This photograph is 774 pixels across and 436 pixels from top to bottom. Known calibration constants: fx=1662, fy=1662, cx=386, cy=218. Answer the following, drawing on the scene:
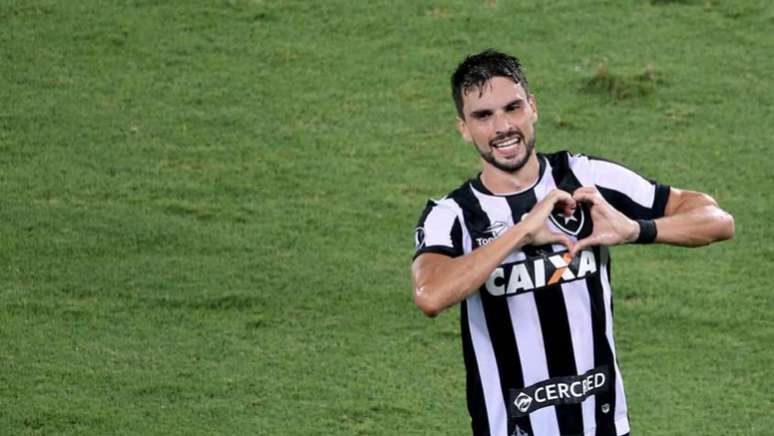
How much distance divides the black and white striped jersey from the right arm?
0.13m

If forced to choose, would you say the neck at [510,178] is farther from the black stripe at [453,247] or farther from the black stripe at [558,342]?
the black stripe at [453,247]

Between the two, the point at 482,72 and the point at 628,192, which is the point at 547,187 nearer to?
the point at 628,192

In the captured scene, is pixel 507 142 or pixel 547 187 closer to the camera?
pixel 507 142

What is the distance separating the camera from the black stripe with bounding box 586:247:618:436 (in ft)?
16.6

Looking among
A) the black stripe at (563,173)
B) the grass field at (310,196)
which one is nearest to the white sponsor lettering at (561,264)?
the black stripe at (563,173)

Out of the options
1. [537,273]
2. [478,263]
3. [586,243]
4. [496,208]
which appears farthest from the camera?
[496,208]

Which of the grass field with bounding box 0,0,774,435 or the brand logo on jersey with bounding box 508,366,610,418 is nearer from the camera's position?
the brand logo on jersey with bounding box 508,366,610,418

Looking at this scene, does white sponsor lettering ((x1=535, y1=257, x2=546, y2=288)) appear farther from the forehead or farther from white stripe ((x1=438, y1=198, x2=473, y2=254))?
the forehead

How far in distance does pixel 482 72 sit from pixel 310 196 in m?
4.42

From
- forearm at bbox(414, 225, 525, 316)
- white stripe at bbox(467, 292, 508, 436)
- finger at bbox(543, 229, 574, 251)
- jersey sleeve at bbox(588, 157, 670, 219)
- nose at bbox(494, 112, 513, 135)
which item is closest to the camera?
forearm at bbox(414, 225, 525, 316)

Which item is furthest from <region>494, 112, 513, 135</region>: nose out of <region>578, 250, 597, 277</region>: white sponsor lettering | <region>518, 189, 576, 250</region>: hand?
<region>578, 250, 597, 277</region>: white sponsor lettering

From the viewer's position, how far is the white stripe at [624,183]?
520 centimetres

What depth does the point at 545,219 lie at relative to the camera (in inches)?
190

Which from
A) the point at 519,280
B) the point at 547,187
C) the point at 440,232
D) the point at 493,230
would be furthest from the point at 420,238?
the point at 547,187
